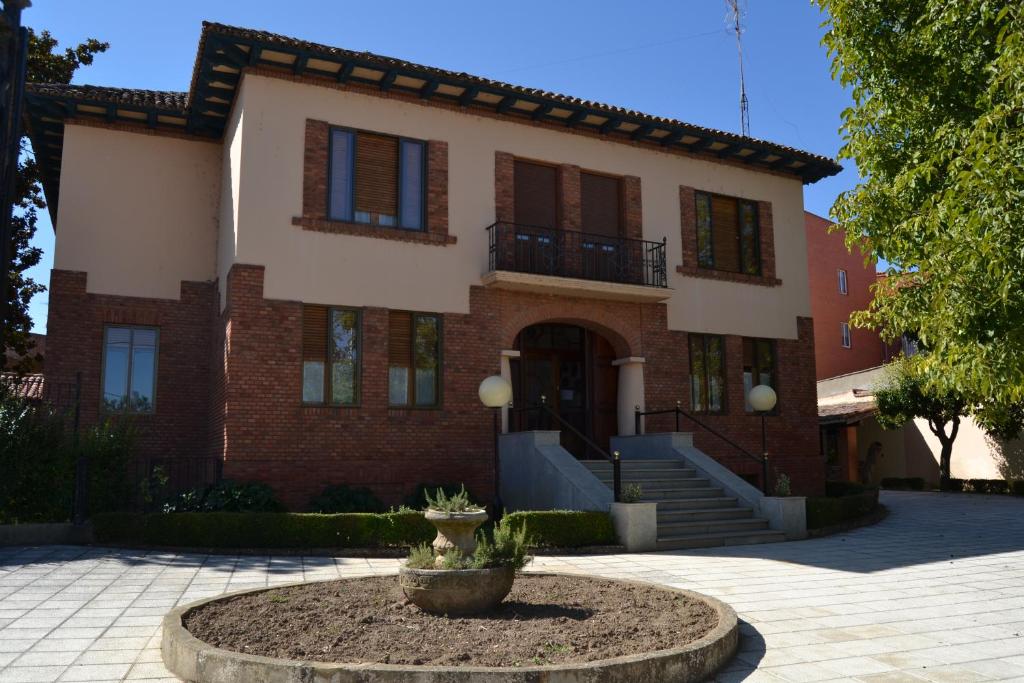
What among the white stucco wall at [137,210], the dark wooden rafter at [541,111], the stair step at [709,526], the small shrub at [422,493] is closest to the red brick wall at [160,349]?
the white stucco wall at [137,210]

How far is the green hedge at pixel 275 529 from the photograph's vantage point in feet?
35.7

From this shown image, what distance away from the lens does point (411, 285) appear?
576 inches

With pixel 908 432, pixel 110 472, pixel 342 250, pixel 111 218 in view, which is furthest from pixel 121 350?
pixel 908 432

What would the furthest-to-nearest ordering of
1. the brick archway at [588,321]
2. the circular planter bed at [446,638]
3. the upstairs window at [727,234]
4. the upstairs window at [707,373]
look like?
the upstairs window at [727,234], the upstairs window at [707,373], the brick archway at [588,321], the circular planter bed at [446,638]

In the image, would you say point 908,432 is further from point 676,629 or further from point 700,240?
point 676,629

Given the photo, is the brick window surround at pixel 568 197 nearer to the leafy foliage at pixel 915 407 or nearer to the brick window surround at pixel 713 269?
the brick window surround at pixel 713 269

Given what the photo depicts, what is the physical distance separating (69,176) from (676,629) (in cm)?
1411

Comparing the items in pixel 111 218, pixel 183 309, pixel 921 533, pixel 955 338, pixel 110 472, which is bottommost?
pixel 921 533

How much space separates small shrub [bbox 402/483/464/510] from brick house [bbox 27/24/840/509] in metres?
0.29

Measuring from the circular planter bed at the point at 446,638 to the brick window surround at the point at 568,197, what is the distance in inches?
379

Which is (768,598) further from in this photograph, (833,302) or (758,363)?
(833,302)

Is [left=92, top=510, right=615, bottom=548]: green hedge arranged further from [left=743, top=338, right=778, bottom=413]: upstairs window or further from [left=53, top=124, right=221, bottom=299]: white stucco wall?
[left=743, top=338, right=778, bottom=413]: upstairs window

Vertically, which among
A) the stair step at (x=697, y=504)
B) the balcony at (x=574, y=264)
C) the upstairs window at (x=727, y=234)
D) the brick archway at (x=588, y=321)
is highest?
the upstairs window at (x=727, y=234)

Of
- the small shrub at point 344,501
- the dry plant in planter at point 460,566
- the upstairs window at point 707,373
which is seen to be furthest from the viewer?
the upstairs window at point 707,373
